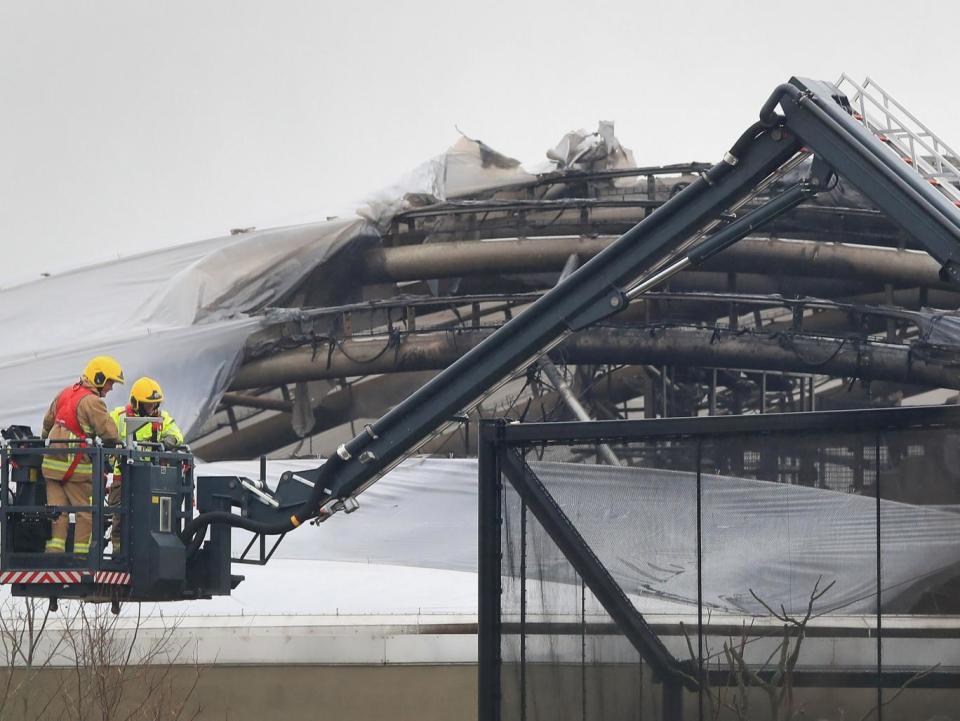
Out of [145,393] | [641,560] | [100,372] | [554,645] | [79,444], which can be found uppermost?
[100,372]

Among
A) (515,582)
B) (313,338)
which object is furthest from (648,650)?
(313,338)

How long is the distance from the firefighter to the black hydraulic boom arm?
840 millimetres

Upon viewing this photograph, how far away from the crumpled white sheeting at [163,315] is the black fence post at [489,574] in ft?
39.6

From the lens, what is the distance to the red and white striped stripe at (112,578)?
987 centimetres

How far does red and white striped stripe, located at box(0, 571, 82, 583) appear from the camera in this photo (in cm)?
990

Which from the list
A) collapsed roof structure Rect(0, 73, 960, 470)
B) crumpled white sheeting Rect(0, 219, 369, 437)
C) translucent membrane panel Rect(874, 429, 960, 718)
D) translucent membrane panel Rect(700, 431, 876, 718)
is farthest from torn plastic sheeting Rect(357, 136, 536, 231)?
translucent membrane panel Rect(874, 429, 960, 718)

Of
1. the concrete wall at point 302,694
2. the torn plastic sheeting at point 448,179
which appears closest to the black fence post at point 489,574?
the concrete wall at point 302,694

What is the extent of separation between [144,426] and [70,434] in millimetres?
892

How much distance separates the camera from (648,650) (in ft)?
27.2

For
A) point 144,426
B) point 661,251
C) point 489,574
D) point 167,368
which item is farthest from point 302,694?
point 167,368

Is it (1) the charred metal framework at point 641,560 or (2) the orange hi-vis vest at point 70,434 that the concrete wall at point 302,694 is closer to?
(2) the orange hi-vis vest at point 70,434

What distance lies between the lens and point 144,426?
1119cm

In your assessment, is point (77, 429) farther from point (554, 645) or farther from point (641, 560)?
point (641, 560)

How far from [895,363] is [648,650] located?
16246 millimetres
